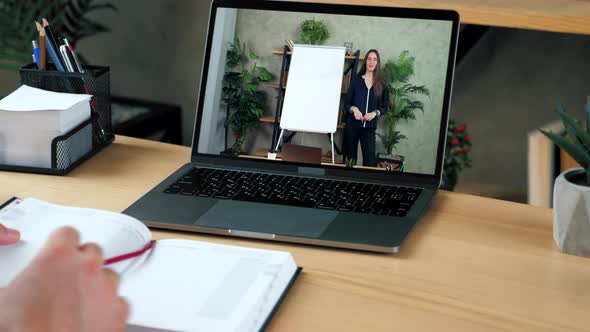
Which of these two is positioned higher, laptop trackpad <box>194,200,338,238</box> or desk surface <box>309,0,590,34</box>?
desk surface <box>309,0,590,34</box>

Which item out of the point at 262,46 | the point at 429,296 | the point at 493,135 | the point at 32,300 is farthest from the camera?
the point at 493,135

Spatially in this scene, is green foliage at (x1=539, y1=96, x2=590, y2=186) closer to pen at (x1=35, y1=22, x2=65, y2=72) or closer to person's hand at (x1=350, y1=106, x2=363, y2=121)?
person's hand at (x1=350, y1=106, x2=363, y2=121)

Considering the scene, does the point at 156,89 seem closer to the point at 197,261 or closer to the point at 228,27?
the point at 228,27

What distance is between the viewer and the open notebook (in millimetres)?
780

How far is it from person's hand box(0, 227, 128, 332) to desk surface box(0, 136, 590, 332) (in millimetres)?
238

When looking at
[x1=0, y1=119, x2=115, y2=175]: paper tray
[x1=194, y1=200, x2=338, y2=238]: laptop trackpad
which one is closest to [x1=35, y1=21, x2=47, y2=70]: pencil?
[x1=0, y1=119, x2=115, y2=175]: paper tray

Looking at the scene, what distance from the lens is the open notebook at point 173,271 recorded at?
30.7 inches

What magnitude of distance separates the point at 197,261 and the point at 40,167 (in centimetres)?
48

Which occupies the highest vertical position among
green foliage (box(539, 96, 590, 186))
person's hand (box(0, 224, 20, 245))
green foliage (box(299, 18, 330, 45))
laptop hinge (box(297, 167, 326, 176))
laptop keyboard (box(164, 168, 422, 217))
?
green foliage (box(299, 18, 330, 45))

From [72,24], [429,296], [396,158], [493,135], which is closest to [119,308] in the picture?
[429,296]

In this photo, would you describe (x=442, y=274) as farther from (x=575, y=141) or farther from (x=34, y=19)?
(x=34, y=19)

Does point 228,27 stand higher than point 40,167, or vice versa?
point 228,27

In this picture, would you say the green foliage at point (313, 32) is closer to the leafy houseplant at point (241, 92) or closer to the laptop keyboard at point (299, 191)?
the leafy houseplant at point (241, 92)

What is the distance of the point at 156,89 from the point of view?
3096 mm
